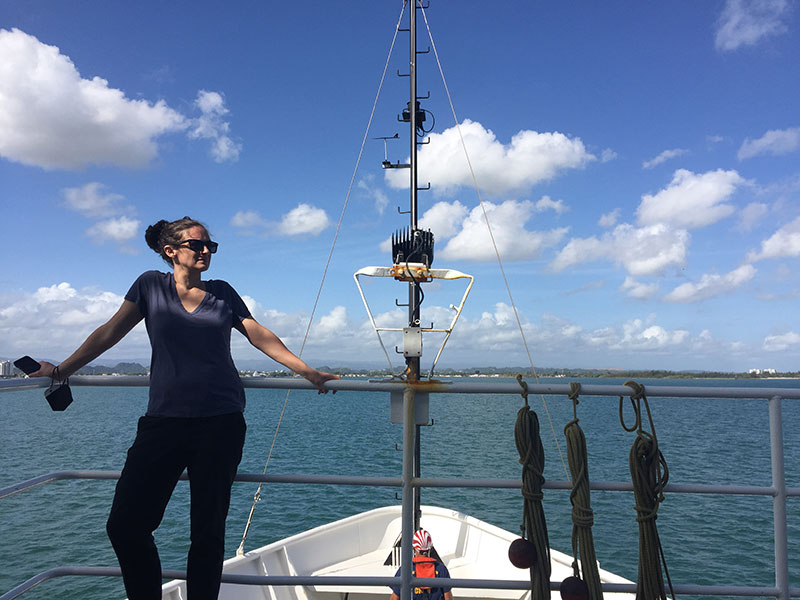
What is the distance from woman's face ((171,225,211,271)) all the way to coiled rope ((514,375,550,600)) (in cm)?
124

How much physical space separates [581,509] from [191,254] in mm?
1666

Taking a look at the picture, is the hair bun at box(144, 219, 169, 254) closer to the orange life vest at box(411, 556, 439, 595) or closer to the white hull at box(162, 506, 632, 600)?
the orange life vest at box(411, 556, 439, 595)

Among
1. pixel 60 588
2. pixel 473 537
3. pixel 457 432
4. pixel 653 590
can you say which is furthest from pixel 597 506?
pixel 457 432

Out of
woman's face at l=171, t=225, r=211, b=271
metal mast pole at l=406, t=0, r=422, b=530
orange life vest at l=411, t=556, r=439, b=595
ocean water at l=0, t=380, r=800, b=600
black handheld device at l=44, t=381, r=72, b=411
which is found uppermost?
metal mast pole at l=406, t=0, r=422, b=530

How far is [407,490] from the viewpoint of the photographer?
1917 mm

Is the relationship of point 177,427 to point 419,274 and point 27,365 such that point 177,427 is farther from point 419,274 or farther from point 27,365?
point 419,274

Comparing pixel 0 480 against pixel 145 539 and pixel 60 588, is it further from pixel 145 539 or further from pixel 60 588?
pixel 145 539

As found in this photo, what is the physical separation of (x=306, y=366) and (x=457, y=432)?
3094cm

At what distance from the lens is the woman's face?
202 cm

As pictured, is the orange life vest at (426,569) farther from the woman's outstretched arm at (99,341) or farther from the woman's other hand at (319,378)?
the woman's outstretched arm at (99,341)

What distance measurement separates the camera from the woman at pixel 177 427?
5.81 feet

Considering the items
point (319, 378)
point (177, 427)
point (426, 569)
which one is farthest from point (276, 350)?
point (426, 569)

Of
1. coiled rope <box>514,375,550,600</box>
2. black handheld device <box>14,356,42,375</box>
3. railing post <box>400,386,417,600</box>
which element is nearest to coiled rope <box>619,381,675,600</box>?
coiled rope <box>514,375,550,600</box>

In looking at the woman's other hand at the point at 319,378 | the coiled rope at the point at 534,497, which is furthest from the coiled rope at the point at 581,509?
the woman's other hand at the point at 319,378
